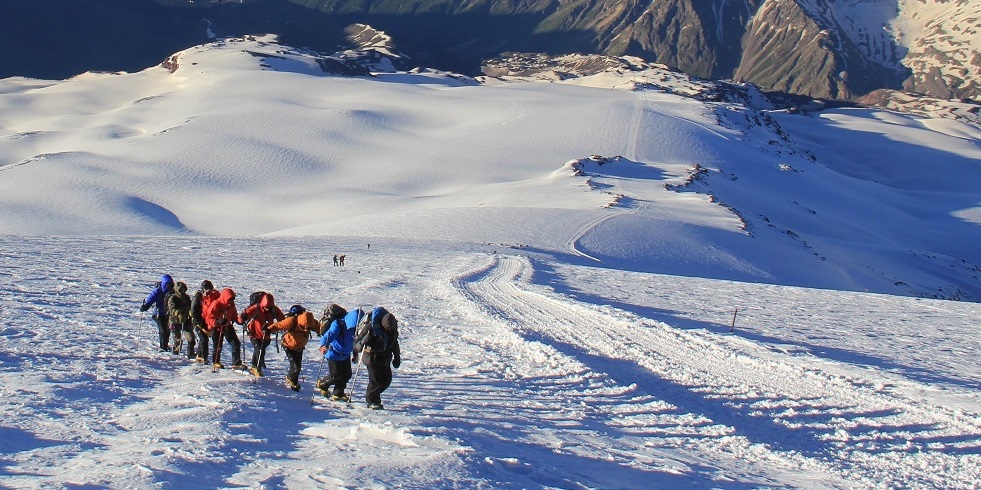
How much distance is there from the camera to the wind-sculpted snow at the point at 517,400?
7578mm

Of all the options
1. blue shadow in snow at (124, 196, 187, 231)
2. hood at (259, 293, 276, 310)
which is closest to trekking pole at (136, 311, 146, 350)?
hood at (259, 293, 276, 310)

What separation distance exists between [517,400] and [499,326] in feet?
17.0

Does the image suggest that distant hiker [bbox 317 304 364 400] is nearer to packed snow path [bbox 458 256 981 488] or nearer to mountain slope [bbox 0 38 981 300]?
packed snow path [bbox 458 256 981 488]

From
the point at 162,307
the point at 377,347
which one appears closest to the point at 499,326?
the point at 162,307

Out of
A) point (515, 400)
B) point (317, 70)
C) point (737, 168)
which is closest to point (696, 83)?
point (317, 70)

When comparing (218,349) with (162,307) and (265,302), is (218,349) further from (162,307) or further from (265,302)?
(162,307)

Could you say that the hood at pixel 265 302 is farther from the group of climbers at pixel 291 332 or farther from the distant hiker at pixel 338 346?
the distant hiker at pixel 338 346

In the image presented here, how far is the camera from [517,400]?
10688mm

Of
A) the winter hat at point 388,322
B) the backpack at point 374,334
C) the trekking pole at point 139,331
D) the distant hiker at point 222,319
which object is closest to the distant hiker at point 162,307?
the trekking pole at point 139,331

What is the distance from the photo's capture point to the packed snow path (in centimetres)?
894

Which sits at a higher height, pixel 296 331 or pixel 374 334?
pixel 374 334

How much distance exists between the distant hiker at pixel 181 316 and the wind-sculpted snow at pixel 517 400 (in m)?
0.54

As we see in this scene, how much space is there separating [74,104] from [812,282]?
318ft

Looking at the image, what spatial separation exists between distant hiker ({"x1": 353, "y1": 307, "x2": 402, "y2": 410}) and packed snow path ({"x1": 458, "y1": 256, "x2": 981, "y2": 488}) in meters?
2.08
